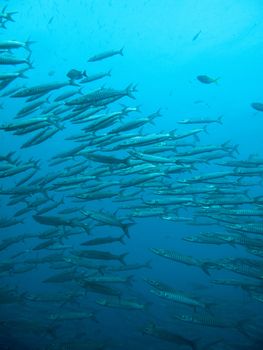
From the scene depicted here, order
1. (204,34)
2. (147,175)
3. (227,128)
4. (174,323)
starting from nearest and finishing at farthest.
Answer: (147,175)
(174,323)
(204,34)
(227,128)

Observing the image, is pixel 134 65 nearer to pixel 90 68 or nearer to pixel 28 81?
pixel 90 68

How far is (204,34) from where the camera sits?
29.1 m

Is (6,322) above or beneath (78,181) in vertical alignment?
beneath

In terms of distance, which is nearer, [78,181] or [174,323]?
[78,181]

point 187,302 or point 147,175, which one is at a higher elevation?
point 147,175

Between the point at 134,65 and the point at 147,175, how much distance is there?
31.6 meters

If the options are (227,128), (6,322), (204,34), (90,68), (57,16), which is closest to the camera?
(6,322)

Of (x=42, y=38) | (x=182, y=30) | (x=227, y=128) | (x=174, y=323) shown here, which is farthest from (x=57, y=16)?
(x=227, y=128)

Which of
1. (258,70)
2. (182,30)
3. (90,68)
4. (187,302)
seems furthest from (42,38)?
(187,302)

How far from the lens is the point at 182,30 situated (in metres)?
29.1

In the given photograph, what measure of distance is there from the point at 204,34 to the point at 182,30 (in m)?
1.74


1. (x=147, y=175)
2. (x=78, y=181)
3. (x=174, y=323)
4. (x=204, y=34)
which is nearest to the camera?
(x=147, y=175)

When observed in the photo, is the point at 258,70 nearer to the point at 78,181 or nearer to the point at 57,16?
the point at 57,16

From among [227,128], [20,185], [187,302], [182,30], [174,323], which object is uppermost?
[182,30]
